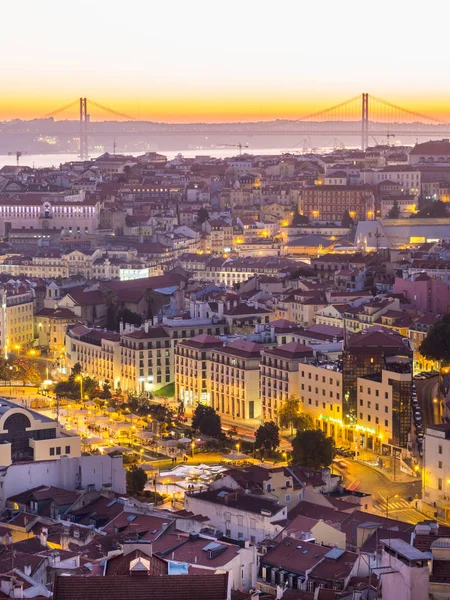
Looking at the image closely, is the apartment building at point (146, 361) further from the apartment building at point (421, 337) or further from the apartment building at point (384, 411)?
the apartment building at point (384, 411)

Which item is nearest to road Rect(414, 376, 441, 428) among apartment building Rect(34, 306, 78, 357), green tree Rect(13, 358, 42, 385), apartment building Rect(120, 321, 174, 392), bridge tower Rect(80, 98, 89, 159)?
apartment building Rect(120, 321, 174, 392)

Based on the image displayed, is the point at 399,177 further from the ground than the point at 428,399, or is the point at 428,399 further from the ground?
the point at 399,177

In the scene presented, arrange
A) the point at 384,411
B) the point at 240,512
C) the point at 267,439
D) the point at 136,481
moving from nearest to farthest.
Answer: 1. the point at 240,512
2. the point at 136,481
3. the point at 267,439
4. the point at 384,411

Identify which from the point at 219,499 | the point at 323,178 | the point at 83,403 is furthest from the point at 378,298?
the point at 323,178

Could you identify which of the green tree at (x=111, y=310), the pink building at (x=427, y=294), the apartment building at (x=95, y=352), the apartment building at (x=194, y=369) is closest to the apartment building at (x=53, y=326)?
the green tree at (x=111, y=310)

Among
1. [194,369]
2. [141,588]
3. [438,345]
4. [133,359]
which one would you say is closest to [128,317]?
[133,359]

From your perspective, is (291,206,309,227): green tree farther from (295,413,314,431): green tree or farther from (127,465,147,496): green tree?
(127,465,147,496): green tree

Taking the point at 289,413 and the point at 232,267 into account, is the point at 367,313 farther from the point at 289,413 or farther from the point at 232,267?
the point at 232,267
